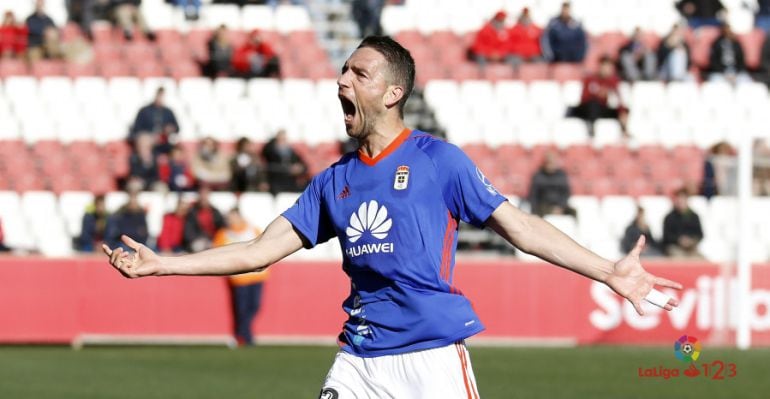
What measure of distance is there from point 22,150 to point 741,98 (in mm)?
11106

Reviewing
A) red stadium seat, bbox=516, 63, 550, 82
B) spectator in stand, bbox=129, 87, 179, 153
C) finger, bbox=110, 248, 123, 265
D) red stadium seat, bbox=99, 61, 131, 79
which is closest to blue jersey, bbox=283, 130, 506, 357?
finger, bbox=110, 248, 123, 265

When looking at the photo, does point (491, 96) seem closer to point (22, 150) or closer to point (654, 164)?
point (654, 164)

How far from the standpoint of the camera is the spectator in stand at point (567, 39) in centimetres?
2200

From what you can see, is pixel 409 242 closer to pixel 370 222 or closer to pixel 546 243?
pixel 370 222

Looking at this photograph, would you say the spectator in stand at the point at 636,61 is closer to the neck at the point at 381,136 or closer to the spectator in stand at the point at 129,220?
the spectator in stand at the point at 129,220

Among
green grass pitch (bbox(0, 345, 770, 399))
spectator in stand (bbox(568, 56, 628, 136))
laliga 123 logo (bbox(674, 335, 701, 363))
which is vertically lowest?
laliga 123 logo (bbox(674, 335, 701, 363))

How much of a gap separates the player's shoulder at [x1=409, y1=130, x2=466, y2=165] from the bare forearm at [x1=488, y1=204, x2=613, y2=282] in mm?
269

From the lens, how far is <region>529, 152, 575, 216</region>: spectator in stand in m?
18.0

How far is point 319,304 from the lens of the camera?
1712cm

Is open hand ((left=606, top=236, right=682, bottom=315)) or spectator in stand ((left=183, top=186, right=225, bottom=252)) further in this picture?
spectator in stand ((left=183, top=186, right=225, bottom=252))

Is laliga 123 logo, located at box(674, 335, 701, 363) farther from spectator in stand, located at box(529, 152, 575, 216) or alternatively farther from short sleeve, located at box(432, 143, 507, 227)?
short sleeve, located at box(432, 143, 507, 227)

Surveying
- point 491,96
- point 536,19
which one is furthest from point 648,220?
point 536,19

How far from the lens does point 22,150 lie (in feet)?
65.9

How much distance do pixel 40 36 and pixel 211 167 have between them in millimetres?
4276
